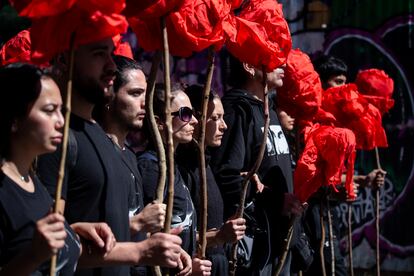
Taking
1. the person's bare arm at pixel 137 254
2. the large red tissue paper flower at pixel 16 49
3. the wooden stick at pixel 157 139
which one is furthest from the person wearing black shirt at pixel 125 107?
the person's bare arm at pixel 137 254

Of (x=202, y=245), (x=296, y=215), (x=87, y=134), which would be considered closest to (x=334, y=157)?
(x=296, y=215)

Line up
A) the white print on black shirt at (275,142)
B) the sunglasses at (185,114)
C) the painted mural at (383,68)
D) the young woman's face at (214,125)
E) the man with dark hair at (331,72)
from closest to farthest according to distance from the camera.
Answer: the sunglasses at (185,114) < the young woman's face at (214,125) < the white print on black shirt at (275,142) < the man with dark hair at (331,72) < the painted mural at (383,68)

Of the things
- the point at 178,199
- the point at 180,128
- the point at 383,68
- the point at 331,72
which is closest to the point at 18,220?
the point at 178,199

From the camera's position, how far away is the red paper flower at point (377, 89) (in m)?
7.23

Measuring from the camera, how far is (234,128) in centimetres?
564

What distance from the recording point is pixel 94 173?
355cm

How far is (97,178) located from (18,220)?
1.70 feet

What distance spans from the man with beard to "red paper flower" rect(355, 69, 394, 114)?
385 centimetres

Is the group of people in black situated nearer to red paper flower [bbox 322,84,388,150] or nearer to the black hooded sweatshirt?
the black hooded sweatshirt

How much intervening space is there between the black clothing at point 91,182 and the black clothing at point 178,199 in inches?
34.8

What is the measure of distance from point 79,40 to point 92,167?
1.76 feet

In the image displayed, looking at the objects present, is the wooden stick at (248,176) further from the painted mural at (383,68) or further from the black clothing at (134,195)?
the painted mural at (383,68)

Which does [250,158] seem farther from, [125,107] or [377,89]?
[377,89]

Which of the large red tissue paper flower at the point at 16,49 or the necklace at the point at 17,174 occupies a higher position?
the large red tissue paper flower at the point at 16,49
